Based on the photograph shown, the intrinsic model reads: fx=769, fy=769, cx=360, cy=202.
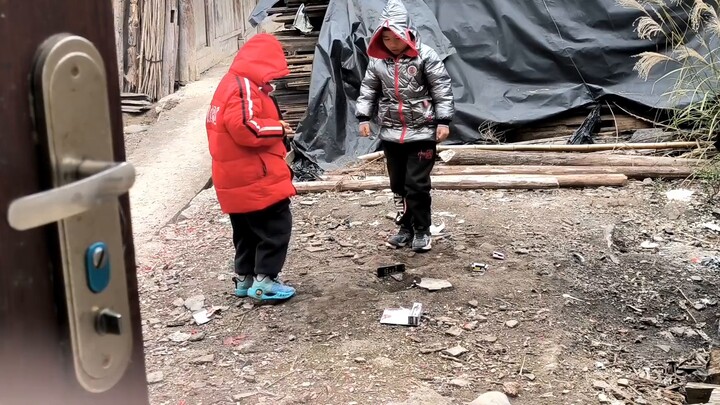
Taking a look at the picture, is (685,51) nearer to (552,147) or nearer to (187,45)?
(552,147)

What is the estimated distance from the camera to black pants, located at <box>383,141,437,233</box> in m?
5.23

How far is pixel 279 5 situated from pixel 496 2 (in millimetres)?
2534

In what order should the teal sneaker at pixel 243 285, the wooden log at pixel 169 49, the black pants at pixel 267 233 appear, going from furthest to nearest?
the wooden log at pixel 169 49 < the teal sneaker at pixel 243 285 < the black pants at pixel 267 233

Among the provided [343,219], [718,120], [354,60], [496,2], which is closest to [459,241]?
[343,219]

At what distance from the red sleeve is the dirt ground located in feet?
3.43

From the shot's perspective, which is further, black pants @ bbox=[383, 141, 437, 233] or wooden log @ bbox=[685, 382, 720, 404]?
black pants @ bbox=[383, 141, 437, 233]

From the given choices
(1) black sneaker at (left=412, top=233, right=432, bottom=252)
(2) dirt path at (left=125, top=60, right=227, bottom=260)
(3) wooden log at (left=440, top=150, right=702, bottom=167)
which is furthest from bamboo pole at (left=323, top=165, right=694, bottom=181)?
(1) black sneaker at (left=412, top=233, right=432, bottom=252)

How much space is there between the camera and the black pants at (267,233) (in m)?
4.53

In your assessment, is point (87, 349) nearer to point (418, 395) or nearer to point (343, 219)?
point (418, 395)

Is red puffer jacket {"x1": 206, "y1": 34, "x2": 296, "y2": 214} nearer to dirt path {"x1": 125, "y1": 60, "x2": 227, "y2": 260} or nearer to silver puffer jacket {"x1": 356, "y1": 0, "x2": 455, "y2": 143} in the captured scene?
silver puffer jacket {"x1": 356, "y1": 0, "x2": 455, "y2": 143}

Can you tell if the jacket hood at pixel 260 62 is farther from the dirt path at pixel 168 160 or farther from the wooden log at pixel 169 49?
the wooden log at pixel 169 49

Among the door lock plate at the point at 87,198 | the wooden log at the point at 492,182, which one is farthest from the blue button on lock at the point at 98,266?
the wooden log at the point at 492,182

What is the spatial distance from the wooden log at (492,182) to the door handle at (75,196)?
580 cm

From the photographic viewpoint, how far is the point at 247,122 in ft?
13.9
